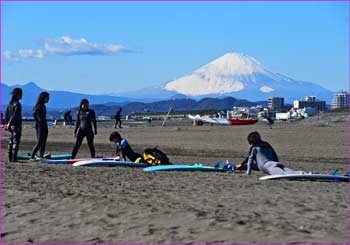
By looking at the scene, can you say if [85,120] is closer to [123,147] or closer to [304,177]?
[123,147]

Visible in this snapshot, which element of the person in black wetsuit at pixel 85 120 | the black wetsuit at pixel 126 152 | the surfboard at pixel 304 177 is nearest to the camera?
the surfboard at pixel 304 177

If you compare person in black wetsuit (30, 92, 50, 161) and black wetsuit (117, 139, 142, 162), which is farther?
black wetsuit (117, 139, 142, 162)

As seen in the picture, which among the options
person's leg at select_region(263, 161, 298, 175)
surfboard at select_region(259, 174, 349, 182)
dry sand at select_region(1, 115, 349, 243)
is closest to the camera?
dry sand at select_region(1, 115, 349, 243)

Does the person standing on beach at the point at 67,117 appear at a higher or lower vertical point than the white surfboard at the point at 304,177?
higher

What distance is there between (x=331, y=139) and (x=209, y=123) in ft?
99.9

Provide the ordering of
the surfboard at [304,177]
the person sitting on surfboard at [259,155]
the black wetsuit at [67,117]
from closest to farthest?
1. the surfboard at [304,177]
2. the person sitting on surfboard at [259,155]
3. the black wetsuit at [67,117]

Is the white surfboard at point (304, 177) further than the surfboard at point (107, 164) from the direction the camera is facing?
No

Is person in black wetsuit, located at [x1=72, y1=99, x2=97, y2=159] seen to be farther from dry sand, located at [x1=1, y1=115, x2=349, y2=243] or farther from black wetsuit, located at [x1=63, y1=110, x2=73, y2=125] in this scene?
black wetsuit, located at [x1=63, y1=110, x2=73, y2=125]

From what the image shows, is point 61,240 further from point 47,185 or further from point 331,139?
point 331,139

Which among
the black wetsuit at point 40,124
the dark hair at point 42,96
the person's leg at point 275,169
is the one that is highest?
the dark hair at point 42,96

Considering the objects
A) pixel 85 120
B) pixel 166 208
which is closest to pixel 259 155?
pixel 85 120

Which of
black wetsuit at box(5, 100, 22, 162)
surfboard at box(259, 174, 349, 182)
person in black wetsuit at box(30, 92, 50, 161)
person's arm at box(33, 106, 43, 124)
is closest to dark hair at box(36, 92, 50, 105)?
person in black wetsuit at box(30, 92, 50, 161)

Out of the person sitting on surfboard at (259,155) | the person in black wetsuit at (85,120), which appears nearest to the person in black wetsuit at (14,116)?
the person in black wetsuit at (85,120)

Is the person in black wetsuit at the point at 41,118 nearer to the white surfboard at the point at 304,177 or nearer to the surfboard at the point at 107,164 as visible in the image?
the surfboard at the point at 107,164
